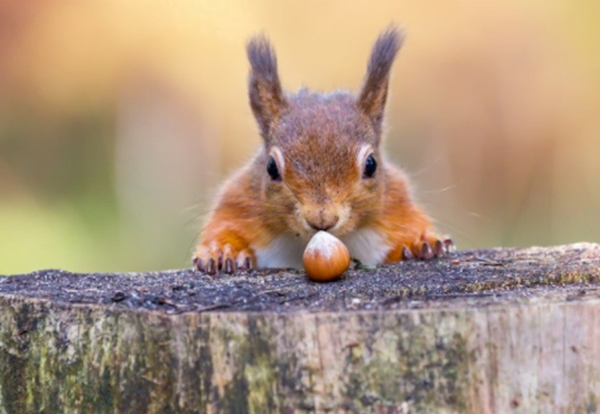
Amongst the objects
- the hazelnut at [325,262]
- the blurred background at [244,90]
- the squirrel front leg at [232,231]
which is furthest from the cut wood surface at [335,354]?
the blurred background at [244,90]

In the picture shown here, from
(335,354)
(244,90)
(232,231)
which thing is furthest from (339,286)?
(244,90)

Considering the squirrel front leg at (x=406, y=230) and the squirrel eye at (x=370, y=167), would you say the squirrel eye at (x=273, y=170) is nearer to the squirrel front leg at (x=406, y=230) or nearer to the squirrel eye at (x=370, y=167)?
the squirrel eye at (x=370, y=167)

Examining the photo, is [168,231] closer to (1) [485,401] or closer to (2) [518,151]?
(2) [518,151]

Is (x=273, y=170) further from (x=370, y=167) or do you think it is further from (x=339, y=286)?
(x=339, y=286)

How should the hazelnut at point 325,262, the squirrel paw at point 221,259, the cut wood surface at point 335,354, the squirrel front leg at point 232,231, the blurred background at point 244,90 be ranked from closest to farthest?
the cut wood surface at point 335,354
the hazelnut at point 325,262
the squirrel paw at point 221,259
the squirrel front leg at point 232,231
the blurred background at point 244,90

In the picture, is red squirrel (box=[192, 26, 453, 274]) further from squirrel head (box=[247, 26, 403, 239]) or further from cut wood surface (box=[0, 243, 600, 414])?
cut wood surface (box=[0, 243, 600, 414])

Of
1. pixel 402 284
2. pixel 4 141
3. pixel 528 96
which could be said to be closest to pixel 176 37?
pixel 4 141

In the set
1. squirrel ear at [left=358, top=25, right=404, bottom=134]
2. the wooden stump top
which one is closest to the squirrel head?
squirrel ear at [left=358, top=25, right=404, bottom=134]
